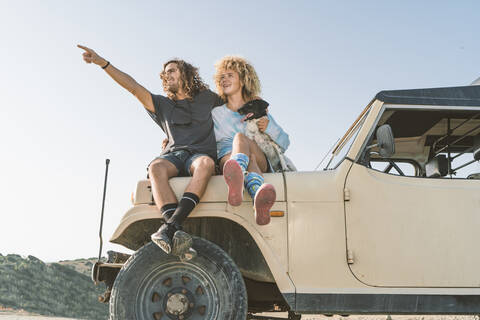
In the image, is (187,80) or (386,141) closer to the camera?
(386,141)

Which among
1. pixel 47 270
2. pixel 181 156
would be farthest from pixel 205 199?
pixel 47 270

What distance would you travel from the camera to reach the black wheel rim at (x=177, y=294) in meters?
3.14

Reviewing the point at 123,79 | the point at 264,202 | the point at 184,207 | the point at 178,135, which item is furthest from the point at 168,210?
the point at 123,79

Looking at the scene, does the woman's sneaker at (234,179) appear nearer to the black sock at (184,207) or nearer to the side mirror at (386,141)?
the black sock at (184,207)

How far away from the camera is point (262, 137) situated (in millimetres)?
3877

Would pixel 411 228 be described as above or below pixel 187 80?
below

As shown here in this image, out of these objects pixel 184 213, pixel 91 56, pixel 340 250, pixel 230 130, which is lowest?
pixel 340 250

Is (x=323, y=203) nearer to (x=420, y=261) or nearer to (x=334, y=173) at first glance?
(x=334, y=173)

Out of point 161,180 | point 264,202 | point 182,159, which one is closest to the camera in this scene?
point 264,202

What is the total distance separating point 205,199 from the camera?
345 centimetres

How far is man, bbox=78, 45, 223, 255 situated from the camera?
3.23 meters

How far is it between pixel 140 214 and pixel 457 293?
7.95 feet

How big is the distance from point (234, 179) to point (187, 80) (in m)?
1.50

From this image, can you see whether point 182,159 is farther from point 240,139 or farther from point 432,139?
point 432,139
